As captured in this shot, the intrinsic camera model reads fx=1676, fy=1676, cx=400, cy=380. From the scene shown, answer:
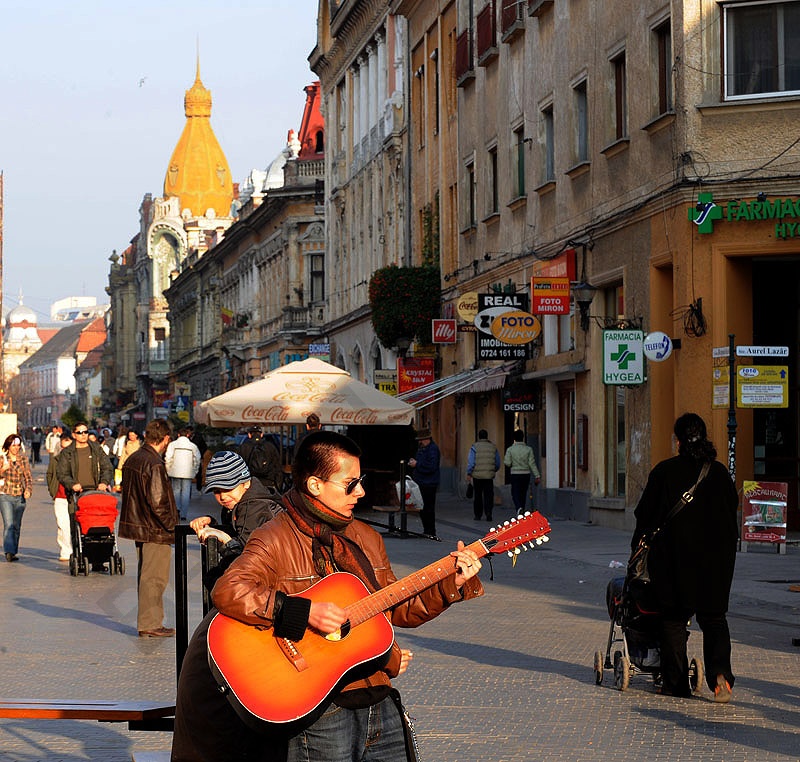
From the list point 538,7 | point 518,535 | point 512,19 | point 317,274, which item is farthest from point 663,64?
point 317,274

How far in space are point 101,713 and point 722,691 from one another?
4.44 metres

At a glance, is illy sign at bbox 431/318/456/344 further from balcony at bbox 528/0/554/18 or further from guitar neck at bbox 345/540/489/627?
guitar neck at bbox 345/540/489/627

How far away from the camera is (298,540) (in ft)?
18.1

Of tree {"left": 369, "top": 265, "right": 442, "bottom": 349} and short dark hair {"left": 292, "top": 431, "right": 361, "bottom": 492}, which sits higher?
tree {"left": 369, "top": 265, "right": 442, "bottom": 349}

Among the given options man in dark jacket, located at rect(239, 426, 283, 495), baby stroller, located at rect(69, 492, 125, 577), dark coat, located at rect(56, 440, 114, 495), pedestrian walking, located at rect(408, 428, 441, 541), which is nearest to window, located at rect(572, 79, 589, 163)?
pedestrian walking, located at rect(408, 428, 441, 541)

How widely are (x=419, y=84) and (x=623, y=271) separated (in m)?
19.7

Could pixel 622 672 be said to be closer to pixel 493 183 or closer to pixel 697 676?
pixel 697 676

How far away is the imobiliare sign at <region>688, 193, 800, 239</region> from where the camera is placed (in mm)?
22109

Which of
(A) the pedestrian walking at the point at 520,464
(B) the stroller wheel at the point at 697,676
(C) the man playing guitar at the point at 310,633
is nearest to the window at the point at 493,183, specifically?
(A) the pedestrian walking at the point at 520,464

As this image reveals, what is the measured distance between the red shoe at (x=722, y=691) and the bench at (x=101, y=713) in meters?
4.11

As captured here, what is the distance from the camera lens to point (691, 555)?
10375 mm

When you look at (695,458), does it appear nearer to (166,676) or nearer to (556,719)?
(556,719)

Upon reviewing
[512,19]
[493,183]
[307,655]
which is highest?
[512,19]

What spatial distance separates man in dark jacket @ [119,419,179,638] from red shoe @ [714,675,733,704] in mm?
5231
